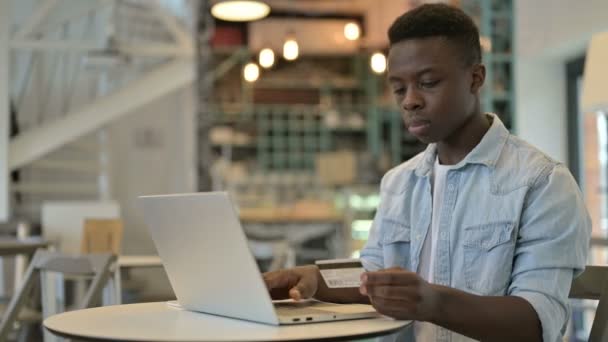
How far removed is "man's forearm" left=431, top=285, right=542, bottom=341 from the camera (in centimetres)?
140

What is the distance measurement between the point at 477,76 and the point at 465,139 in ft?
0.46

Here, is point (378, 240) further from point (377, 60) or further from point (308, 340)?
point (377, 60)

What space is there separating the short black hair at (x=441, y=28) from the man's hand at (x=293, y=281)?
512mm

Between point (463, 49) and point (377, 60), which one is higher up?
point (377, 60)

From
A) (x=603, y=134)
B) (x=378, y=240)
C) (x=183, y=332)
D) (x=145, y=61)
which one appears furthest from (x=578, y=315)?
(x=145, y=61)

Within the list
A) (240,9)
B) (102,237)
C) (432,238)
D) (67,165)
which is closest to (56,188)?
(67,165)

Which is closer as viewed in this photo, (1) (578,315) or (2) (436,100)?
(2) (436,100)

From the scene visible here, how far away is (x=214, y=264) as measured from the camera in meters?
1.46

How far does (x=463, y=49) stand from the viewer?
1.63 m

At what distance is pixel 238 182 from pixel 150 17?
108 inches

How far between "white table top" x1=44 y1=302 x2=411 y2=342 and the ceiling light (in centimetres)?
477

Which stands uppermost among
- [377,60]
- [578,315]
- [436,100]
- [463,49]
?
[377,60]

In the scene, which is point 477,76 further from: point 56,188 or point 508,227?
point 56,188

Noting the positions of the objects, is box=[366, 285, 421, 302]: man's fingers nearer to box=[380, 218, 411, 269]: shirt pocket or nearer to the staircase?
box=[380, 218, 411, 269]: shirt pocket
